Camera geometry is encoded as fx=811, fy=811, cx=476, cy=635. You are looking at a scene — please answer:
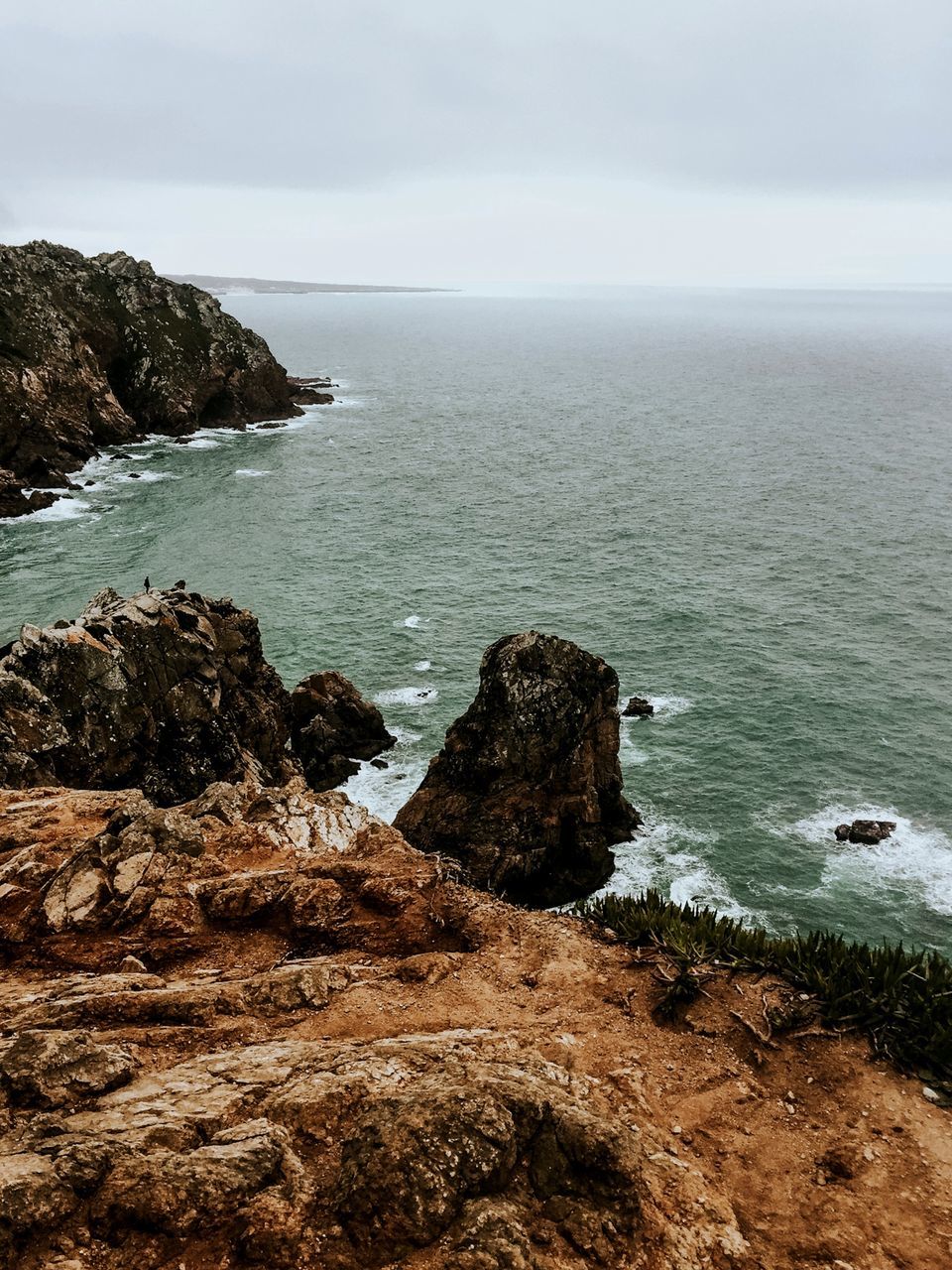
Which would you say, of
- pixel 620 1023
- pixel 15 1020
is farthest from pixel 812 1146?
pixel 15 1020

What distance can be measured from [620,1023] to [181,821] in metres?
9.59

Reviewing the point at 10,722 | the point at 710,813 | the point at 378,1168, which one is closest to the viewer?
the point at 378,1168

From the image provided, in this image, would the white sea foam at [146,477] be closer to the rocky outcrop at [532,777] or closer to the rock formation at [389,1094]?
the rocky outcrop at [532,777]

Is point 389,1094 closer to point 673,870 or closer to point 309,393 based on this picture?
point 673,870

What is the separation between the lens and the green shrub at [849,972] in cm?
1158

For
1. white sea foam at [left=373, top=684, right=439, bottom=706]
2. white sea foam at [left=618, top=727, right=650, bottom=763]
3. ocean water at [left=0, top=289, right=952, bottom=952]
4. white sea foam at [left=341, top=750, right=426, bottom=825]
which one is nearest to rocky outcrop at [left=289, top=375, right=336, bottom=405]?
ocean water at [left=0, top=289, right=952, bottom=952]

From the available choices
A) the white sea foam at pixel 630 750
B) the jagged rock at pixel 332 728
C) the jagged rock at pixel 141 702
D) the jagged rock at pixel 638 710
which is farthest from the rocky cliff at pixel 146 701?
the jagged rock at pixel 638 710

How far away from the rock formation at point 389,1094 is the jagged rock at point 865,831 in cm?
2798

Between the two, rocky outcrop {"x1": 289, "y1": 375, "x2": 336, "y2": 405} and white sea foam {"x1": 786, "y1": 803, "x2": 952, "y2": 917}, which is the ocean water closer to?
white sea foam {"x1": 786, "y1": 803, "x2": 952, "y2": 917}

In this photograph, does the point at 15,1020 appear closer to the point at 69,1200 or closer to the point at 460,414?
the point at 69,1200

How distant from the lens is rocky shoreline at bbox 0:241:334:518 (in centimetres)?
8594

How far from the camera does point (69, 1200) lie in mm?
7477

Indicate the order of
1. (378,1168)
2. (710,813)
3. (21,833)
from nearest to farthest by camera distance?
(378,1168)
(21,833)
(710,813)

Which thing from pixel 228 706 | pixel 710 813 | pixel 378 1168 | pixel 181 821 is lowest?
pixel 710 813
